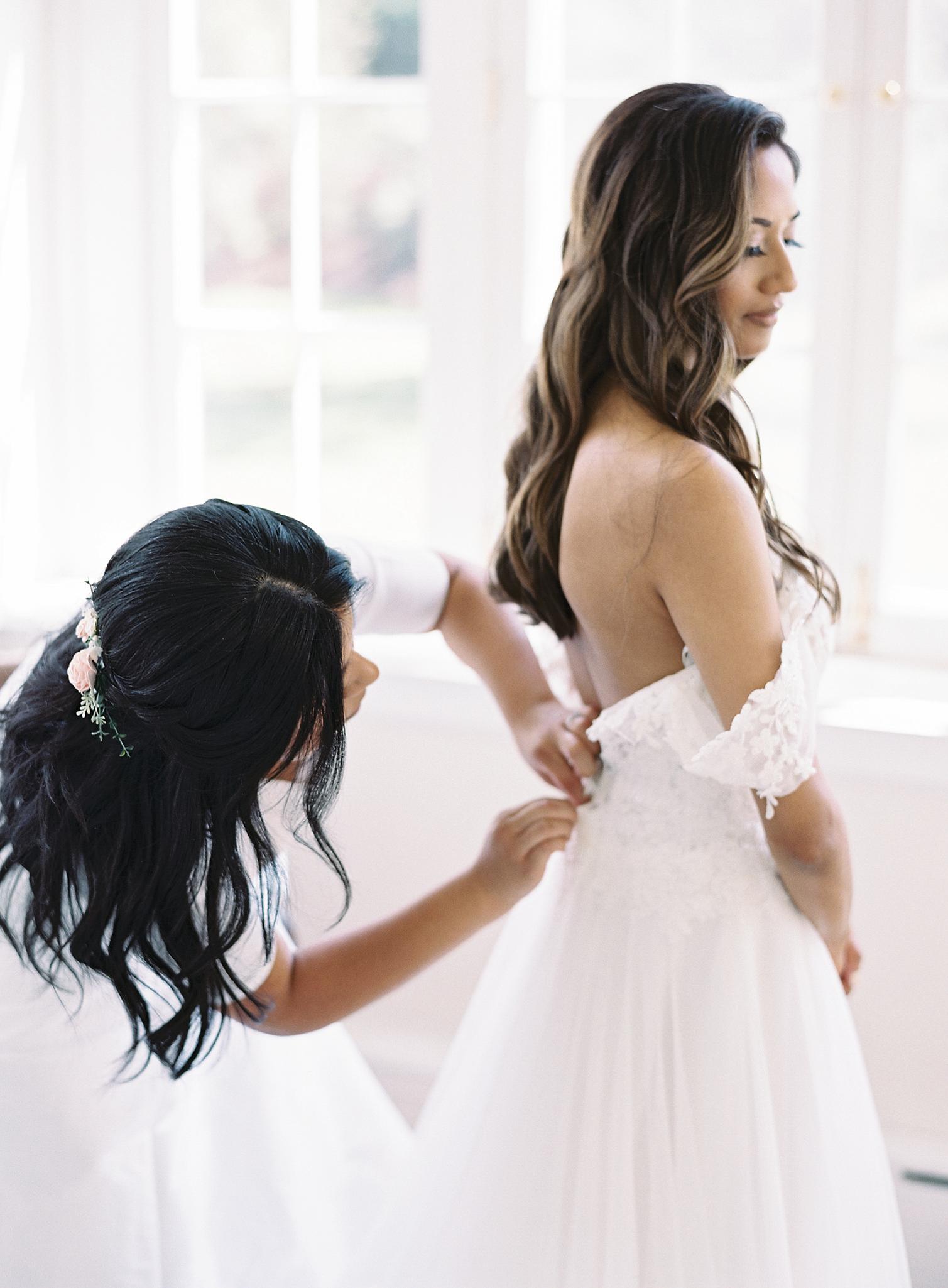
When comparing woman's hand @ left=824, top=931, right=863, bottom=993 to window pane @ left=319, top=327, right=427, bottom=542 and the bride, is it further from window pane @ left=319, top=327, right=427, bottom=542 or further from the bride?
window pane @ left=319, top=327, right=427, bottom=542

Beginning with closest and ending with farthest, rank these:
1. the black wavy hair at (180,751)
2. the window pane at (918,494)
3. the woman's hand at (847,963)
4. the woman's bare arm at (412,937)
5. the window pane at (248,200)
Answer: the black wavy hair at (180,751)
the woman's bare arm at (412,937)
the woman's hand at (847,963)
the window pane at (918,494)
the window pane at (248,200)

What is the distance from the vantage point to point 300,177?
2.27 m

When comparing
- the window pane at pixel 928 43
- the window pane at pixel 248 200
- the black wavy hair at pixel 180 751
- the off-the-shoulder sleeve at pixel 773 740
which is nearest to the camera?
the black wavy hair at pixel 180 751

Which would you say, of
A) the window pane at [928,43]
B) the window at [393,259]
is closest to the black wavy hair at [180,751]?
the window at [393,259]

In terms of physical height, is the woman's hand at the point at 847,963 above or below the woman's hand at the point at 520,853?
below

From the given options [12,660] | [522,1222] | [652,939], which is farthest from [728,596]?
[12,660]

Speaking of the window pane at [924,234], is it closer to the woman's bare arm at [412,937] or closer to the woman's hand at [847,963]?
the woman's hand at [847,963]

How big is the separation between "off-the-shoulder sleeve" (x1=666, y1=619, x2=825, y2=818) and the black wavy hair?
0.33m

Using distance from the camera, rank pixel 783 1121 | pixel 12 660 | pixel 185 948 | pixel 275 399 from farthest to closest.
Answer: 1. pixel 275 399
2. pixel 12 660
3. pixel 783 1121
4. pixel 185 948

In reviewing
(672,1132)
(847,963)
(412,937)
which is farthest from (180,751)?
(847,963)

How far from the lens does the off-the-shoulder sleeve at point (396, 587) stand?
141 centimetres

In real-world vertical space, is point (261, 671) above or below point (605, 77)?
below

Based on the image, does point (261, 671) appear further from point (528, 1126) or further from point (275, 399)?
point (275, 399)

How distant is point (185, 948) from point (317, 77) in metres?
1.70
